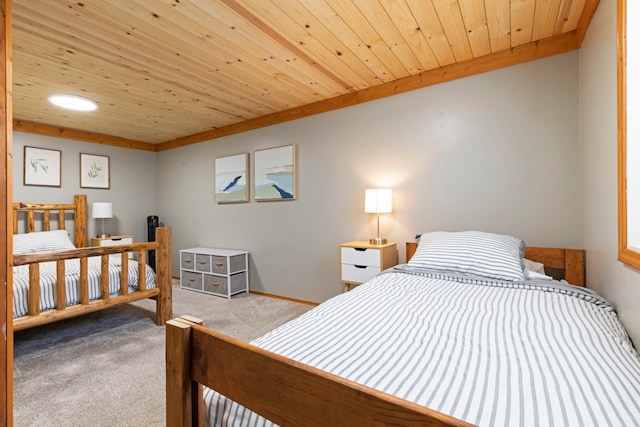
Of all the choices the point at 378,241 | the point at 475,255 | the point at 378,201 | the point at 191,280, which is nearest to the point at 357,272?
the point at 378,241

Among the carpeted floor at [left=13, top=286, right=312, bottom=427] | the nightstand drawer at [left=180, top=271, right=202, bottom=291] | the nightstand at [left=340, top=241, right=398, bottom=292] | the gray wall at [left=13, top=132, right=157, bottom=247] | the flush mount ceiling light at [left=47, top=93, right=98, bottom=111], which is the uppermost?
the flush mount ceiling light at [left=47, top=93, right=98, bottom=111]

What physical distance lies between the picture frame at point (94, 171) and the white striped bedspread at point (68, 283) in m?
1.84

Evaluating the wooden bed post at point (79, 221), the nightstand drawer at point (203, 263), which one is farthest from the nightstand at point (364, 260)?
the wooden bed post at point (79, 221)

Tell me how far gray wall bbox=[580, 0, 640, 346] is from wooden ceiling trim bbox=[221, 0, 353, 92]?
1705 millimetres

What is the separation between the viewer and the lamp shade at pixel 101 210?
159 inches

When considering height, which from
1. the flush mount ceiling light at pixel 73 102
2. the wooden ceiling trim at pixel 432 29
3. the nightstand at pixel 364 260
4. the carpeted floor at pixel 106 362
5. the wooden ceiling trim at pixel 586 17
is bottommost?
the carpeted floor at pixel 106 362

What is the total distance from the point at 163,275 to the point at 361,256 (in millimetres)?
1828

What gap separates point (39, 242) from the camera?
321 centimetres

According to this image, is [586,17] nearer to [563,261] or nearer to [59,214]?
[563,261]

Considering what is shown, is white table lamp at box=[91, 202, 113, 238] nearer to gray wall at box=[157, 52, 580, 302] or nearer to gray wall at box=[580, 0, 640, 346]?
gray wall at box=[157, 52, 580, 302]

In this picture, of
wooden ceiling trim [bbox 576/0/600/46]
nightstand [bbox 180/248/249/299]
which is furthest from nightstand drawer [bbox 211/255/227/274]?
wooden ceiling trim [bbox 576/0/600/46]


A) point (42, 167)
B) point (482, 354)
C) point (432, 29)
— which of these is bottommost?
point (482, 354)

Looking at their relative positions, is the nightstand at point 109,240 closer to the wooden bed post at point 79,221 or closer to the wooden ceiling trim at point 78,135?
the wooden bed post at point 79,221

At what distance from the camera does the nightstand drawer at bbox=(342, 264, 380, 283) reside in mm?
2548
